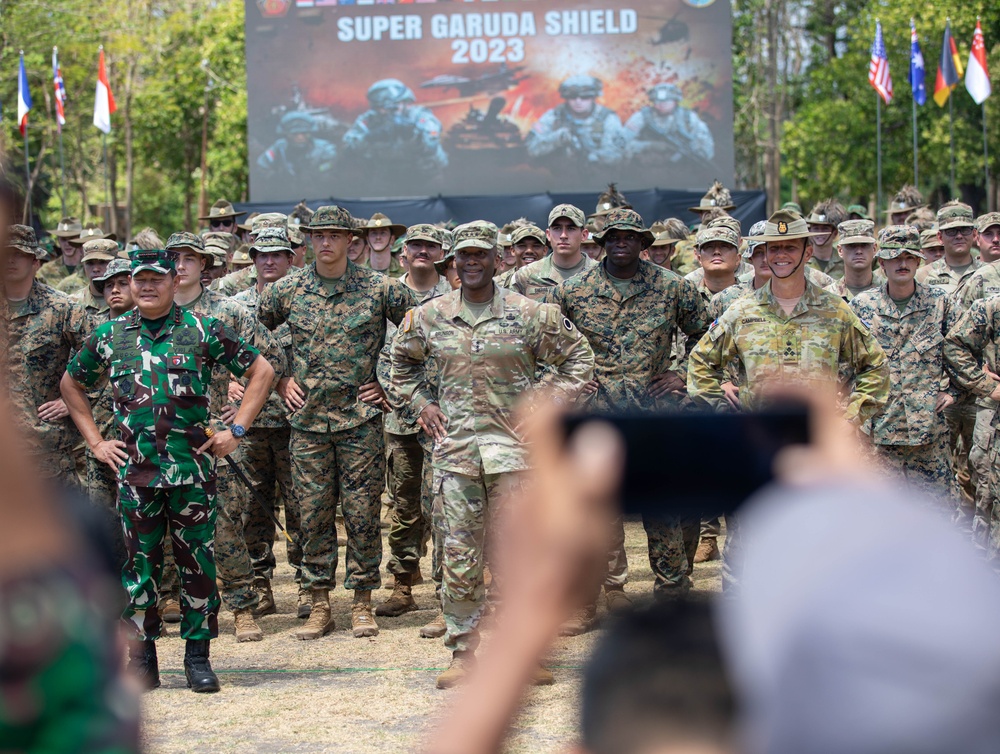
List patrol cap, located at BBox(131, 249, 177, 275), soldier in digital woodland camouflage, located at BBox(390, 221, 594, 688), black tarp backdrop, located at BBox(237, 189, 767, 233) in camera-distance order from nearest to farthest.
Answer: patrol cap, located at BBox(131, 249, 177, 275)
soldier in digital woodland camouflage, located at BBox(390, 221, 594, 688)
black tarp backdrop, located at BBox(237, 189, 767, 233)

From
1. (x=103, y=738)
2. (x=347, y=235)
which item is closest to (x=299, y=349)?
(x=347, y=235)

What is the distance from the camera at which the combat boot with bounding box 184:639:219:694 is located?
7.16 m

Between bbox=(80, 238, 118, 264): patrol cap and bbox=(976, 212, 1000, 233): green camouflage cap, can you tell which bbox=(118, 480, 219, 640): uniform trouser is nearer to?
bbox=(80, 238, 118, 264): patrol cap

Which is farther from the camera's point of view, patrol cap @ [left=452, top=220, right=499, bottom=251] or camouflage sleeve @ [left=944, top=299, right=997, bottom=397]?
camouflage sleeve @ [left=944, top=299, right=997, bottom=397]

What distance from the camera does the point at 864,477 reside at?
1500mm

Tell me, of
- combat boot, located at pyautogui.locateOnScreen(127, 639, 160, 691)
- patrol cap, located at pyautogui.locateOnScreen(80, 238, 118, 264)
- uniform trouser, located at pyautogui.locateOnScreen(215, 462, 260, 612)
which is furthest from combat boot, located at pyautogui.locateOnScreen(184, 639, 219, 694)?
patrol cap, located at pyautogui.locateOnScreen(80, 238, 118, 264)

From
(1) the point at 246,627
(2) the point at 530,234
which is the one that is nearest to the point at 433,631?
(1) the point at 246,627

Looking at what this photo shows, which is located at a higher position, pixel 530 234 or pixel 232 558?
pixel 530 234

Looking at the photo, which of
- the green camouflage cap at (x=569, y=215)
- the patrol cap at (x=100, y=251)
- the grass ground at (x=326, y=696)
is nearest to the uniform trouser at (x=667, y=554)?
the grass ground at (x=326, y=696)

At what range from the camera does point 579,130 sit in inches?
1026

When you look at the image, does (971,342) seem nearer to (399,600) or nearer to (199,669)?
(399,600)

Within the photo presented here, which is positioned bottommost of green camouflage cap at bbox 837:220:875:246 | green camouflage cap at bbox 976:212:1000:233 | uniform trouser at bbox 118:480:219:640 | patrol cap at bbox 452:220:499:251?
uniform trouser at bbox 118:480:219:640

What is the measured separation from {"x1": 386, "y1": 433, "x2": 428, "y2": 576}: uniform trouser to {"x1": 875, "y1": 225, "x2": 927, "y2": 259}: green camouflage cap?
3.53 metres

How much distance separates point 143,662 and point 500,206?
56.1 feet
